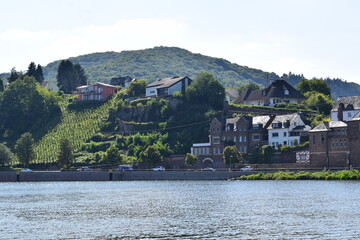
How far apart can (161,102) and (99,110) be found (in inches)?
915

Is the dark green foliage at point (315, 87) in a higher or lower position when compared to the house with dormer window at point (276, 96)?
higher

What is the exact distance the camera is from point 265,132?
5487 inches

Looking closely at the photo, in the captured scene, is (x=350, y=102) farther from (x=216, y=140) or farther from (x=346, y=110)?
(x=216, y=140)

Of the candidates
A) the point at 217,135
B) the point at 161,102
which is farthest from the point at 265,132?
the point at 161,102

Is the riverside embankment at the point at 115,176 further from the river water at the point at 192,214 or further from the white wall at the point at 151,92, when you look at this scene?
the white wall at the point at 151,92

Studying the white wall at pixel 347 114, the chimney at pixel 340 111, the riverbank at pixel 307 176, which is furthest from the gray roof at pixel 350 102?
the riverbank at pixel 307 176

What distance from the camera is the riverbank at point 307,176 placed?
10844 centimetres

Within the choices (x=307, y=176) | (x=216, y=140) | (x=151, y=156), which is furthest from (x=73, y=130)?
(x=307, y=176)

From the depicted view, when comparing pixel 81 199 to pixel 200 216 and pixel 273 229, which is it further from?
pixel 273 229

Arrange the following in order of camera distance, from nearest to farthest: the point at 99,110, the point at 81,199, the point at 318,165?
the point at 81,199
the point at 318,165
the point at 99,110

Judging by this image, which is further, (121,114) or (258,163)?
(121,114)

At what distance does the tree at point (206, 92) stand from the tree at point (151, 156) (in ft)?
79.4

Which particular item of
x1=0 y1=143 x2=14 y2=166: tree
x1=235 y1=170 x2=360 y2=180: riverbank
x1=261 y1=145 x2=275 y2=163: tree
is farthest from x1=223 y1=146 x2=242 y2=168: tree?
x1=0 y1=143 x2=14 y2=166: tree

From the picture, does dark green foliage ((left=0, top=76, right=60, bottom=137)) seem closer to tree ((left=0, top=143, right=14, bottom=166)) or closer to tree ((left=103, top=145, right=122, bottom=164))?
tree ((left=0, top=143, right=14, bottom=166))
